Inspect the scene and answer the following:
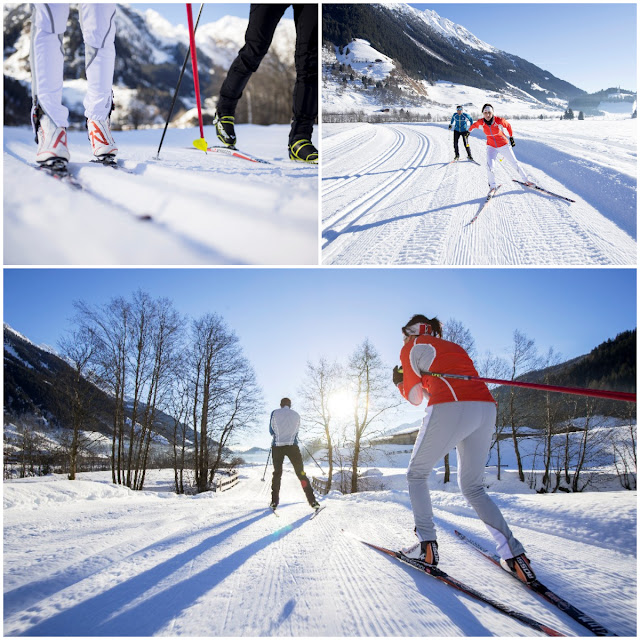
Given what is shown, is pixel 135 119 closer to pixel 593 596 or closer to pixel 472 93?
pixel 472 93

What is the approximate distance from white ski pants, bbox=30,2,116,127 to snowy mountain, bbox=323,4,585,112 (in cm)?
326

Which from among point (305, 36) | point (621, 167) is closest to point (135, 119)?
point (305, 36)

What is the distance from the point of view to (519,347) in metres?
15.8

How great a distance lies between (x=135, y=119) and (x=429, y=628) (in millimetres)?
16530

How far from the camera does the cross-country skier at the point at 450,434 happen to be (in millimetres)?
1836

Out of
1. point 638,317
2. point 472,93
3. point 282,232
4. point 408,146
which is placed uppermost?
point 472,93

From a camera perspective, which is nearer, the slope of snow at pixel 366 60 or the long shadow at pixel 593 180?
the long shadow at pixel 593 180

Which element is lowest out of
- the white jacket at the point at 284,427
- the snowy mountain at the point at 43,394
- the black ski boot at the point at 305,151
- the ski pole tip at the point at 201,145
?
the snowy mountain at the point at 43,394

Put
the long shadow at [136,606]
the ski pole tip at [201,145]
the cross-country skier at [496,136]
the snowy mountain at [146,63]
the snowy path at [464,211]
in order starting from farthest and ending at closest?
the snowy mountain at [146,63] → the cross-country skier at [496,136] → the ski pole tip at [201,145] → the snowy path at [464,211] → the long shadow at [136,606]

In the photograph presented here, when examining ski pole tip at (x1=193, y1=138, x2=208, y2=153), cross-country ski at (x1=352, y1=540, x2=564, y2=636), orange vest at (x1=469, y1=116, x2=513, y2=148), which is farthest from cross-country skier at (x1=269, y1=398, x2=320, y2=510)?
orange vest at (x1=469, y1=116, x2=513, y2=148)

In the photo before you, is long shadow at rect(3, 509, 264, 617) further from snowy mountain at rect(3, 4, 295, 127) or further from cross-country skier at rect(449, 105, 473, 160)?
cross-country skier at rect(449, 105, 473, 160)

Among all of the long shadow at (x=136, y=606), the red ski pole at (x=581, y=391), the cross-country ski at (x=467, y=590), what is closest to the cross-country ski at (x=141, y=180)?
→ the red ski pole at (x=581, y=391)

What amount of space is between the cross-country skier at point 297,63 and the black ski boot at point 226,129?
149 millimetres

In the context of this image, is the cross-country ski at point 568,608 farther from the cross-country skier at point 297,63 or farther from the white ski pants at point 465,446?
the cross-country skier at point 297,63
